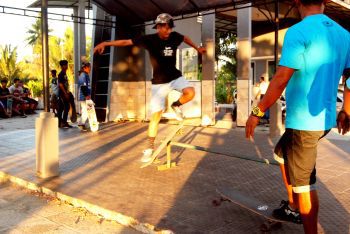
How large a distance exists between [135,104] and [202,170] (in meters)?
7.65

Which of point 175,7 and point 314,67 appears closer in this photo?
point 314,67

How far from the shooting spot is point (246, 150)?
25.8ft

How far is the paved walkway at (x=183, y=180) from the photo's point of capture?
12.9 ft

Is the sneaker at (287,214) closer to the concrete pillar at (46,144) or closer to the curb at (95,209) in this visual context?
the curb at (95,209)

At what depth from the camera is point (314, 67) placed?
2.72 m

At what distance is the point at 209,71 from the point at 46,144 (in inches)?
298

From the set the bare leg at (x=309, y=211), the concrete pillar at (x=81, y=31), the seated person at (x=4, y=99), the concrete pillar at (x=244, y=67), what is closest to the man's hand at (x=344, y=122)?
the bare leg at (x=309, y=211)

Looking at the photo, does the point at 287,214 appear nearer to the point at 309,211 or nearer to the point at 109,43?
the point at 309,211

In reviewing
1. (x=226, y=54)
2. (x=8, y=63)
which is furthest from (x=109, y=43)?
(x=8, y=63)

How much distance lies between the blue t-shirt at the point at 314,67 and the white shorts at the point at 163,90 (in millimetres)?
3227

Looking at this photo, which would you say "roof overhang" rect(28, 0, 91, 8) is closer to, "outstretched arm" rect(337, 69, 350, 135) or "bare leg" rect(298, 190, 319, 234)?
"outstretched arm" rect(337, 69, 350, 135)

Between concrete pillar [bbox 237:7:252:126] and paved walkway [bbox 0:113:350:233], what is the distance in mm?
2393

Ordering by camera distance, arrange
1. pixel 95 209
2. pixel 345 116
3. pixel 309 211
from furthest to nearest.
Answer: pixel 95 209, pixel 345 116, pixel 309 211

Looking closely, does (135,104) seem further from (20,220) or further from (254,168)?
(20,220)
